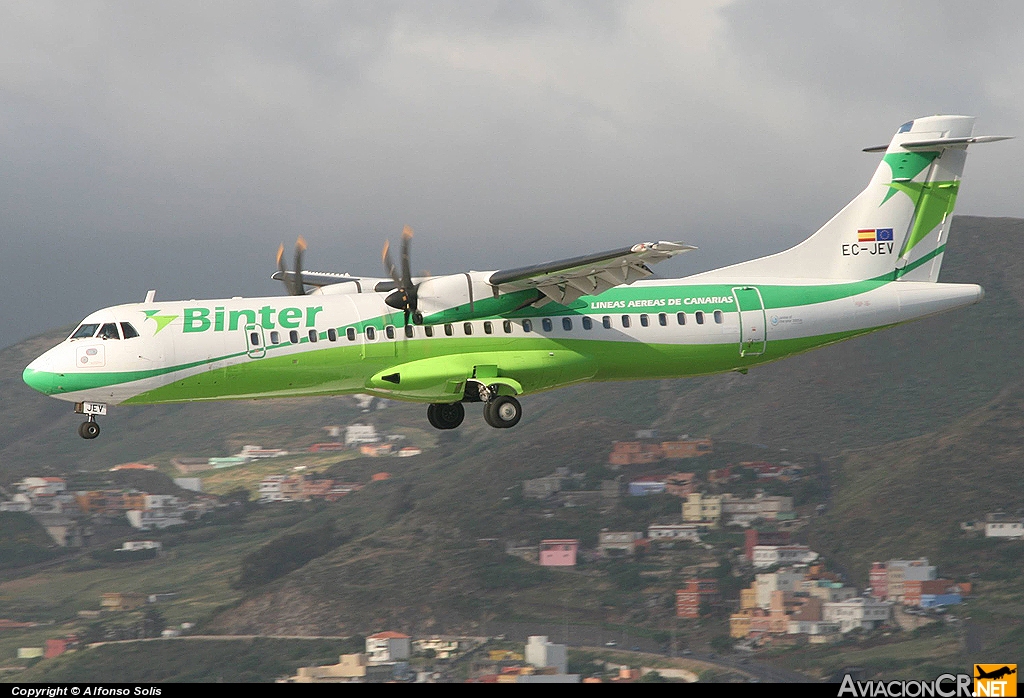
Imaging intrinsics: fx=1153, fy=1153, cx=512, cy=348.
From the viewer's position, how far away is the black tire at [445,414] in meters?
33.8

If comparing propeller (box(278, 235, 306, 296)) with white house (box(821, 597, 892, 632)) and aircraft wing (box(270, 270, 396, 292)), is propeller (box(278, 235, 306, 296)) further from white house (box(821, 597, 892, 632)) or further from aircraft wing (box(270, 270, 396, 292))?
white house (box(821, 597, 892, 632))

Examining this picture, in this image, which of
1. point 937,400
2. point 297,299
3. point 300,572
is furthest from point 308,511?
point 297,299

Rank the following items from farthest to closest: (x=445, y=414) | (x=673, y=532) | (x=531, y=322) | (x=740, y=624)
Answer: (x=673, y=532) < (x=740, y=624) < (x=445, y=414) < (x=531, y=322)

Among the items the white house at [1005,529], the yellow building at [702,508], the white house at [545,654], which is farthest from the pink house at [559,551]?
the white house at [1005,529]

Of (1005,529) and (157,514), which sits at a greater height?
(157,514)

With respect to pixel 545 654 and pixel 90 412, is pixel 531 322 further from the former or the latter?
pixel 545 654

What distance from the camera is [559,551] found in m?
126

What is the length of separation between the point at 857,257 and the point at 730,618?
87929 millimetres

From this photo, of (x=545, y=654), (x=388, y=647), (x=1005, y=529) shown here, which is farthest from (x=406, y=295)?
(x=1005, y=529)

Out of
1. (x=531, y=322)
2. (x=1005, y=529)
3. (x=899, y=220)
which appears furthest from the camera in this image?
(x=1005, y=529)

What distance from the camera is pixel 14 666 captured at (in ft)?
366

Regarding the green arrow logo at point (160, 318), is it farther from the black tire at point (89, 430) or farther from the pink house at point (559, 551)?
the pink house at point (559, 551)

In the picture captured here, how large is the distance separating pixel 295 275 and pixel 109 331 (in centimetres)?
749

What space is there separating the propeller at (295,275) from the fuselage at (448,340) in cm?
446
